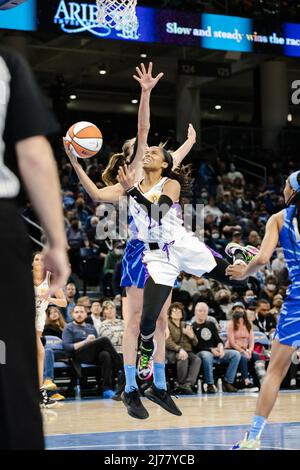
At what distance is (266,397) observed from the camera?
5.45m

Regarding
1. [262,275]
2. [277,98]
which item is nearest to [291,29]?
[262,275]

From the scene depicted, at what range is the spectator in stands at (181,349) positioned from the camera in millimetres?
12055

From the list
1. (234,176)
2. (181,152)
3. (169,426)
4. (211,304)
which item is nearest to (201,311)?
(211,304)

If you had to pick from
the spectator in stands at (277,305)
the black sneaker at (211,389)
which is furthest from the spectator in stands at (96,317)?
the spectator in stands at (277,305)

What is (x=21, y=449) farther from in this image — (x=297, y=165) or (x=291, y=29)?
(x=297, y=165)

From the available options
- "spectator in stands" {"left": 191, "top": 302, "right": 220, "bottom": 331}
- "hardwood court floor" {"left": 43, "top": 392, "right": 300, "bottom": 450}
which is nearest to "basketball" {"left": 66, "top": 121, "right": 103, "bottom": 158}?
"hardwood court floor" {"left": 43, "top": 392, "right": 300, "bottom": 450}

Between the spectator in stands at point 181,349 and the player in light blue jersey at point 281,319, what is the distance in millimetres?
6492

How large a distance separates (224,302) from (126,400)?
280 inches

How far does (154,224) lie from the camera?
7020 mm

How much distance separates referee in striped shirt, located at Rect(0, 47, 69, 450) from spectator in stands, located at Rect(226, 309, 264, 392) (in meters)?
9.72

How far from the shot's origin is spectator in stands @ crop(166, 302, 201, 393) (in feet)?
39.5

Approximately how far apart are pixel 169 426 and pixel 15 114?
5412 mm

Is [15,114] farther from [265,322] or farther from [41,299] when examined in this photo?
[265,322]

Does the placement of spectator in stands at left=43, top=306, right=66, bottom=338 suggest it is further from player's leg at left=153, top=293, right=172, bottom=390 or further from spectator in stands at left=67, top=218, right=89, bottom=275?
player's leg at left=153, top=293, right=172, bottom=390
